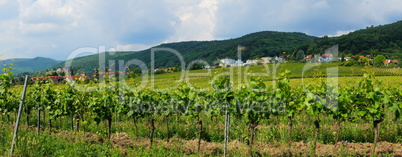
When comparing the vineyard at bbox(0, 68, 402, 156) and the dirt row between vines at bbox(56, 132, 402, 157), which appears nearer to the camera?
the vineyard at bbox(0, 68, 402, 156)

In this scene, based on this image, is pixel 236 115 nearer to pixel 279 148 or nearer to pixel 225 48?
pixel 279 148

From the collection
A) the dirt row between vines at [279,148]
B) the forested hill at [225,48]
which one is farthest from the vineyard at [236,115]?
the forested hill at [225,48]

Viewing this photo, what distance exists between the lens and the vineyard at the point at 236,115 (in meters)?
5.32

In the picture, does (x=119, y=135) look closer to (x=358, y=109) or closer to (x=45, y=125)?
(x=45, y=125)

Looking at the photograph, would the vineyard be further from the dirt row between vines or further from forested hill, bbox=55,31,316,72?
forested hill, bbox=55,31,316,72

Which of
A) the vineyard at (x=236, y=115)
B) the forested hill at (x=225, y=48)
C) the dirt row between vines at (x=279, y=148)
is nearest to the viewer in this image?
the vineyard at (x=236, y=115)

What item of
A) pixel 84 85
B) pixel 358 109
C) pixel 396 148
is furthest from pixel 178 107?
pixel 396 148

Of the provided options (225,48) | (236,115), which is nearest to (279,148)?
(236,115)

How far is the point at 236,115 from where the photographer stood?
6387 millimetres

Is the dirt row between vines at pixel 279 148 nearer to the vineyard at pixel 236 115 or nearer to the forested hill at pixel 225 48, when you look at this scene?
the vineyard at pixel 236 115

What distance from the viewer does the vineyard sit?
17.5ft

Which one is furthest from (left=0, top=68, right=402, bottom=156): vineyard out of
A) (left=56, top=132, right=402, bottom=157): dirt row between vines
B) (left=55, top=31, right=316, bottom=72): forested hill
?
(left=55, top=31, right=316, bottom=72): forested hill

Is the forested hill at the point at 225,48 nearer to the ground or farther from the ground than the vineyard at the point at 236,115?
farther from the ground

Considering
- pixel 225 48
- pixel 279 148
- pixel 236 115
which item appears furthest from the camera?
pixel 225 48
